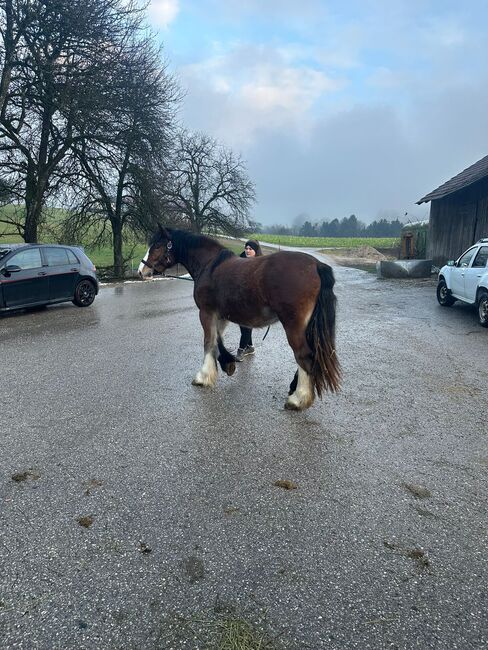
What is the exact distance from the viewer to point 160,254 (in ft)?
20.2

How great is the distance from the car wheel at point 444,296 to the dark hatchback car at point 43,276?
31.8ft

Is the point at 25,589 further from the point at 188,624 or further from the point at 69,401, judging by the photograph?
the point at 69,401

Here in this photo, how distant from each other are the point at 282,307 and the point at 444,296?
29.2 feet

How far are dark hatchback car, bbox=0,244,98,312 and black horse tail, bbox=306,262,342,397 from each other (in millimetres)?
8310

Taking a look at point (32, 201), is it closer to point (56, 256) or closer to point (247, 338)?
point (56, 256)

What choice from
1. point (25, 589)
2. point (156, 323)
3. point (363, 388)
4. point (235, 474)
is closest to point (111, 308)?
point (156, 323)

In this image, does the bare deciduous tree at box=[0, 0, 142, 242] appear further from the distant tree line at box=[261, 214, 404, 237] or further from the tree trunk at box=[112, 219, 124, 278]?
the distant tree line at box=[261, 214, 404, 237]

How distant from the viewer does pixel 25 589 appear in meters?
2.14

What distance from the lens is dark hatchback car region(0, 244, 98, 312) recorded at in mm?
10180

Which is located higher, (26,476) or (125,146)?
(125,146)

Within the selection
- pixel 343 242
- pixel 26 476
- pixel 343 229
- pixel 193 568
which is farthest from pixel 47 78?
pixel 343 229

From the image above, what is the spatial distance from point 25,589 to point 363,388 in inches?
159

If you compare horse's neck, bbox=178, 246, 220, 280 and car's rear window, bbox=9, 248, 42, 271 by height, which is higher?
horse's neck, bbox=178, 246, 220, 280

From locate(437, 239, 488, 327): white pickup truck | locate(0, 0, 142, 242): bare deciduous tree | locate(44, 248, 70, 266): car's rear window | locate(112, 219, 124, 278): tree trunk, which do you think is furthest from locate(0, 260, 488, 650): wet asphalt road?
locate(112, 219, 124, 278): tree trunk
